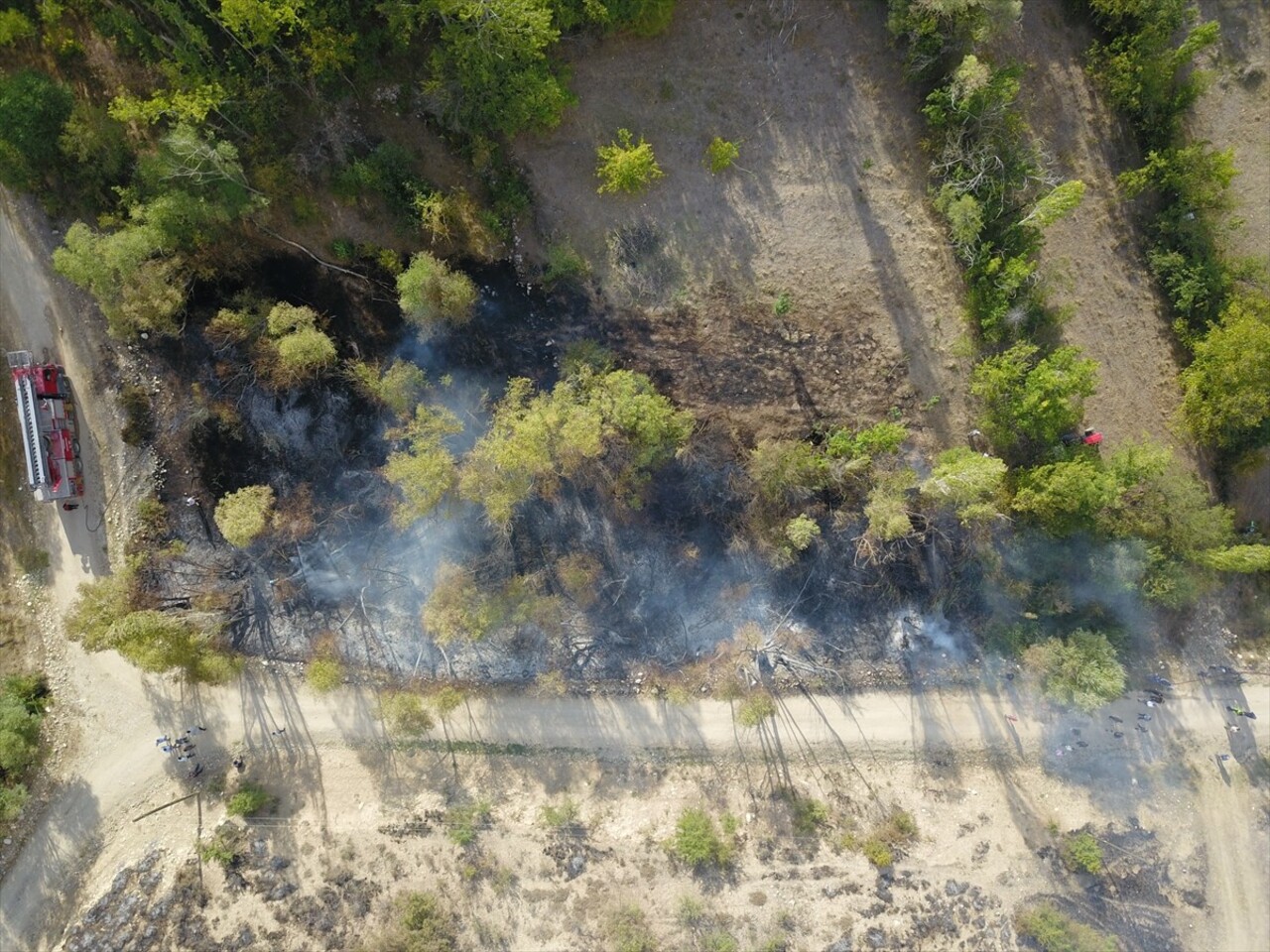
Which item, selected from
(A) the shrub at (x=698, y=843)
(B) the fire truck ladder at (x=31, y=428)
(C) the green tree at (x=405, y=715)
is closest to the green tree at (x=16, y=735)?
(B) the fire truck ladder at (x=31, y=428)

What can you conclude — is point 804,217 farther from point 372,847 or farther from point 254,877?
point 254,877

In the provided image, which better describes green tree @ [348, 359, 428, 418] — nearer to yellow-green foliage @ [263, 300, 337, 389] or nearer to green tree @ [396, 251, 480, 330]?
yellow-green foliage @ [263, 300, 337, 389]

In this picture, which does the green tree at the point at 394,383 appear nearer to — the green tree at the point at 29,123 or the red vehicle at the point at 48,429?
the red vehicle at the point at 48,429

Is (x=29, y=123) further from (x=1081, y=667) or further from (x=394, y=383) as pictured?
(x=1081, y=667)

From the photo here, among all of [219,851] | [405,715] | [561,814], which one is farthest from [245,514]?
[561,814]

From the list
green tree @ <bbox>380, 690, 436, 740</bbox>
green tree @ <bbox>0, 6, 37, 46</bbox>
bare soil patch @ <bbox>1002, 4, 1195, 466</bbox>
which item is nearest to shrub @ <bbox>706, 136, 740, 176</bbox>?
bare soil patch @ <bbox>1002, 4, 1195, 466</bbox>
